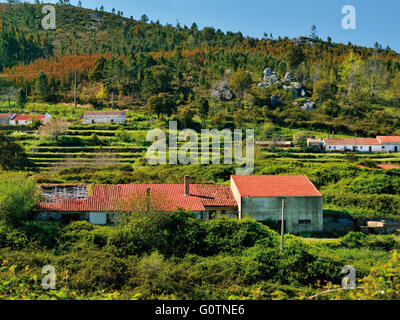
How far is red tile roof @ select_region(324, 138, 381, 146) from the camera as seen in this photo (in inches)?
2322

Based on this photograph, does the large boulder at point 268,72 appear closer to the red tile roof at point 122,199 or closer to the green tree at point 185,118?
the green tree at point 185,118

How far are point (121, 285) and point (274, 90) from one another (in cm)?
7247

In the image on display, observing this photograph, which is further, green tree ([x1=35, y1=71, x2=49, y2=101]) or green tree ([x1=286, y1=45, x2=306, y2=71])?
green tree ([x1=286, y1=45, x2=306, y2=71])

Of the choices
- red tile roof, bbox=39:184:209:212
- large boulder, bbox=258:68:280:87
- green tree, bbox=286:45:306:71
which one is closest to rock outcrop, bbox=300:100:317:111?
large boulder, bbox=258:68:280:87

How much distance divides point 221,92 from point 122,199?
199ft

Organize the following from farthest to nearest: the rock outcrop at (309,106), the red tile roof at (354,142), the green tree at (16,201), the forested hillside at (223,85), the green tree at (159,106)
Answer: the rock outcrop at (309,106) → the forested hillside at (223,85) → the green tree at (159,106) → the red tile roof at (354,142) → the green tree at (16,201)

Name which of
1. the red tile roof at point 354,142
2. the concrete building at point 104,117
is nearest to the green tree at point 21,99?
the concrete building at point 104,117

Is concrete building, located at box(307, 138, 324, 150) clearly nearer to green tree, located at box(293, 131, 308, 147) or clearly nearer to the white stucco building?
the white stucco building

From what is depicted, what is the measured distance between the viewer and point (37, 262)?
16.6 m

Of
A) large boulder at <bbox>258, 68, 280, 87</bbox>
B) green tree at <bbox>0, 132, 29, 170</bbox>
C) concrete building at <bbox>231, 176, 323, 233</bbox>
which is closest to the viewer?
concrete building at <bbox>231, 176, 323, 233</bbox>

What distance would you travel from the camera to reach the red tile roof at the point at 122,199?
23212 mm

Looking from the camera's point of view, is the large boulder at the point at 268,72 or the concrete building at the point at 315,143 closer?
the concrete building at the point at 315,143

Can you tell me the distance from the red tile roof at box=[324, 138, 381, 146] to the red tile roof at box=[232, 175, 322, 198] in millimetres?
33366
